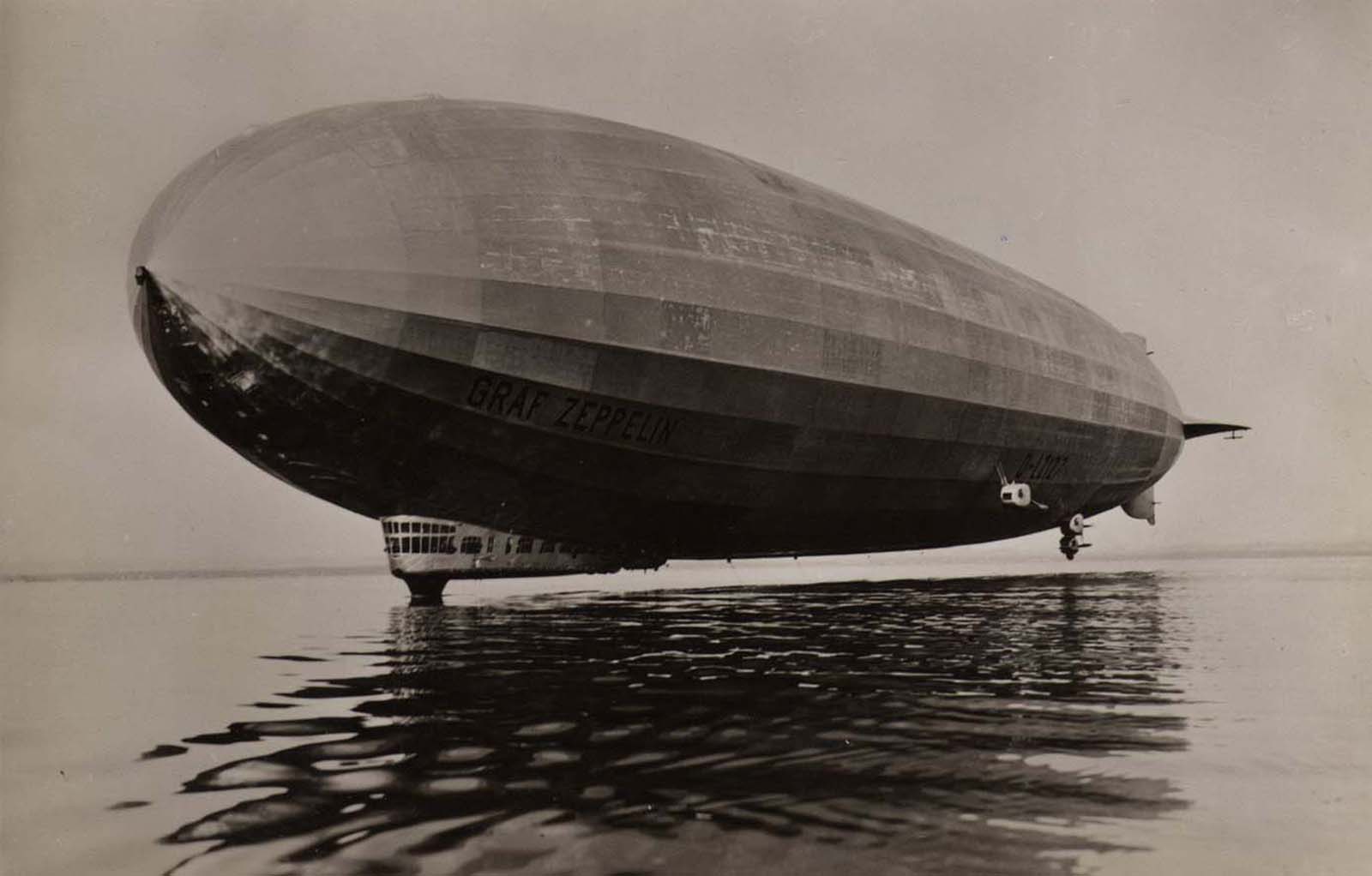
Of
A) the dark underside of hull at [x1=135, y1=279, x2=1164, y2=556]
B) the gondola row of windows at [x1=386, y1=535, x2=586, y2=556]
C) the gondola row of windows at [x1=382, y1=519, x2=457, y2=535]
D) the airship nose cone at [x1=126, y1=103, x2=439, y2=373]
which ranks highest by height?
the airship nose cone at [x1=126, y1=103, x2=439, y2=373]

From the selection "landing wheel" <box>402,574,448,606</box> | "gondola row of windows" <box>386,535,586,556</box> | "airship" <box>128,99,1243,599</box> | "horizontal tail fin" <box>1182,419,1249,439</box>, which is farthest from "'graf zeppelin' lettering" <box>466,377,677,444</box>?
"horizontal tail fin" <box>1182,419,1249,439</box>

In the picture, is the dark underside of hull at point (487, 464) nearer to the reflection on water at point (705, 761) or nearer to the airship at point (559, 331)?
the airship at point (559, 331)

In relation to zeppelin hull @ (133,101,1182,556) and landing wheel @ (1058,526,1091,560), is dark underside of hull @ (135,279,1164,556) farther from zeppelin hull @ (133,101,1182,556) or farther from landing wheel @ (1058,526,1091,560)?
landing wheel @ (1058,526,1091,560)

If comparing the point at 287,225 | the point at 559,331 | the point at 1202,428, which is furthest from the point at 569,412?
the point at 1202,428

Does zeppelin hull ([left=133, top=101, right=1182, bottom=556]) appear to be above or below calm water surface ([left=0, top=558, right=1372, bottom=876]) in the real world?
above

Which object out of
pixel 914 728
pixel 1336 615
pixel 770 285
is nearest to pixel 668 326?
pixel 770 285

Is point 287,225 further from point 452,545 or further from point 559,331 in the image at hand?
point 452,545

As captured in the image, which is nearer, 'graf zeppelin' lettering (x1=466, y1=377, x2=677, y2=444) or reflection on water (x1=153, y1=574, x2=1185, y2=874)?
reflection on water (x1=153, y1=574, x2=1185, y2=874)
